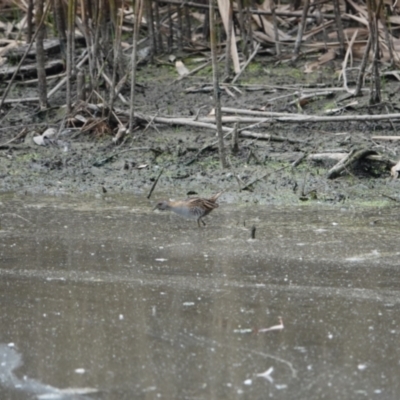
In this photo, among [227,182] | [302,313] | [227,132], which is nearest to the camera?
[302,313]

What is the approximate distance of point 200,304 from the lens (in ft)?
18.4

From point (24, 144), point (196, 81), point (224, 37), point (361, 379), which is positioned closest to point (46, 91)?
point (24, 144)

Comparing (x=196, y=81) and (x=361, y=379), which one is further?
(x=196, y=81)

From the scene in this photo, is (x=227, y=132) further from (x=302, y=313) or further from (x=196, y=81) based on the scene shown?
(x=302, y=313)

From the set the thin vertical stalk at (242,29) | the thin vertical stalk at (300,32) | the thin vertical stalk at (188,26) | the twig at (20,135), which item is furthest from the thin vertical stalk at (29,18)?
the thin vertical stalk at (300,32)

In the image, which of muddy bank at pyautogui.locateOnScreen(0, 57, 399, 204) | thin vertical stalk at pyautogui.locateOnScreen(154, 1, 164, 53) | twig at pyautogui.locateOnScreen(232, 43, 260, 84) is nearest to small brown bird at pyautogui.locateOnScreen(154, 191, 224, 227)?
muddy bank at pyautogui.locateOnScreen(0, 57, 399, 204)

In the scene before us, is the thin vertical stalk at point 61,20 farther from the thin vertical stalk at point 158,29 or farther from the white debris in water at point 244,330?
the white debris in water at point 244,330

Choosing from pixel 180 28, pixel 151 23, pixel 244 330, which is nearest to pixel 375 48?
pixel 151 23

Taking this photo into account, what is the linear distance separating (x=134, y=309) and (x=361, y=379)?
1.52 m

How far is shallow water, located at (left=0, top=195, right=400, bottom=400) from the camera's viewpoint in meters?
4.54

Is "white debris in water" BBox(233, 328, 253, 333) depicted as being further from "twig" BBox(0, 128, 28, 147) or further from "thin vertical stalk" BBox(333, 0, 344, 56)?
"thin vertical stalk" BBox(333, 0, 344, 56)

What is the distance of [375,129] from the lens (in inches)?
396

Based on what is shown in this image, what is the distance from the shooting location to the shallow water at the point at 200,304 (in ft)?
14.9

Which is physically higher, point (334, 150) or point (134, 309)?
point (134, 309)
